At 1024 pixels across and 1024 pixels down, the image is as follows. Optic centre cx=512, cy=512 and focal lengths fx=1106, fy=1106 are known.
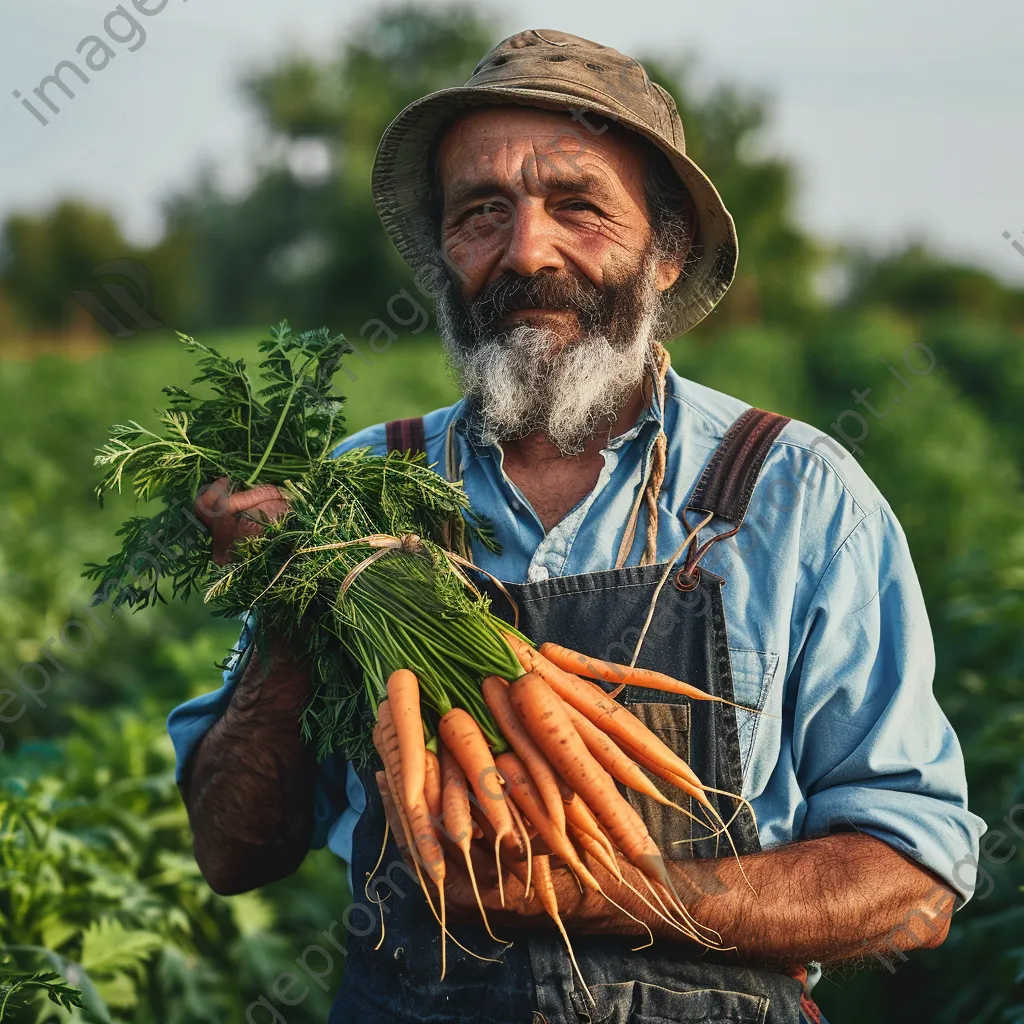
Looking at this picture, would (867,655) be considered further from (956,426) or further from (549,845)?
(956,426)

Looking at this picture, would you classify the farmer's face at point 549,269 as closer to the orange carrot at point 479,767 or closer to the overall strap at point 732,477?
the overall strap at point 732,477

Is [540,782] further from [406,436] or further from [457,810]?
[406,436]

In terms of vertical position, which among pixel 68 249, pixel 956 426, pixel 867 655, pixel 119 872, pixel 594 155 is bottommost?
pixel 119 872

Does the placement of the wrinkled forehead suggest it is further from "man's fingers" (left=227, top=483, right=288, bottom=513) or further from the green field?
the green field

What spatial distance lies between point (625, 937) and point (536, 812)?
306 millimetres

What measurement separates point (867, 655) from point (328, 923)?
254cm

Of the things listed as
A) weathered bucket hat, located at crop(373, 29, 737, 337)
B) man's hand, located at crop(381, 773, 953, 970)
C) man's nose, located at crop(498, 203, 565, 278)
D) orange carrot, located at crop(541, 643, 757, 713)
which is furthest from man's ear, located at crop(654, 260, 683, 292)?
man's hand, located at crop(381, 773, 953, 970)

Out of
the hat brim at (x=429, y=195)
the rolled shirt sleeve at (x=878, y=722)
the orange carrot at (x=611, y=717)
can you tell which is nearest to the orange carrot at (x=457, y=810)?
the orange carrot at (x=611, y=717)

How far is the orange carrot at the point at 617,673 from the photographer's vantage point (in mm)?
2104

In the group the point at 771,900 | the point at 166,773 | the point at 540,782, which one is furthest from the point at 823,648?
the point at 166,773

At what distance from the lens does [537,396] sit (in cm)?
245

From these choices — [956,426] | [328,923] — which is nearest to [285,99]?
[956,426]

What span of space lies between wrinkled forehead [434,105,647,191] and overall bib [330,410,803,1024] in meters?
0.67

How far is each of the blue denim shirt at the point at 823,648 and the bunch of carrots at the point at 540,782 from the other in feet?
0.50
